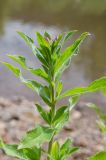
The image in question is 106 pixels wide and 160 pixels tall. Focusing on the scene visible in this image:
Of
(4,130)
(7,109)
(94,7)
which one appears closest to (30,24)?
(94,7)

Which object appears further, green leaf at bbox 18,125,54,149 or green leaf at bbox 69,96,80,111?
green leaf at bbox 69,96,80,111

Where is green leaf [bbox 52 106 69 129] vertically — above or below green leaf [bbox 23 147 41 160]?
above

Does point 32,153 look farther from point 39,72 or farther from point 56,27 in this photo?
point 56,27

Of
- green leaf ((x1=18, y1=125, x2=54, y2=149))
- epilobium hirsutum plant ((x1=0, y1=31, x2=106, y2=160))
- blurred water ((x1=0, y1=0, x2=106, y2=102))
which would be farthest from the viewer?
blurred water ((x1=0, y1=0, x2=106, y2=102))

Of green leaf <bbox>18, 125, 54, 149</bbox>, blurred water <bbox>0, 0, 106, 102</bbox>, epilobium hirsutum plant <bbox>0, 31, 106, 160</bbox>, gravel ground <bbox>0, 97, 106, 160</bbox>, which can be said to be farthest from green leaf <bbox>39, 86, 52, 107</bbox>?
blurred water <bbox>0, 0, 106, 102</bbox>

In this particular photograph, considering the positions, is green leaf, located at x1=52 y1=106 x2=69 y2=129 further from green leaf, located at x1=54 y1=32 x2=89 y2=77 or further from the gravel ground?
the gravel ground

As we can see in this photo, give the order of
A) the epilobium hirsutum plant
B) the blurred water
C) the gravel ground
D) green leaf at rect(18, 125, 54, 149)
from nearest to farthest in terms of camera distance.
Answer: green leaf at rect(18, 125, 54, 149), the epilobium hirsutum plant, the gravel ground, the blurred water

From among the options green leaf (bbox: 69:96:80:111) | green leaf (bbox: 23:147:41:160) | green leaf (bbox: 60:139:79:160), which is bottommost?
green leaf (bbox: 60:139:79:160)

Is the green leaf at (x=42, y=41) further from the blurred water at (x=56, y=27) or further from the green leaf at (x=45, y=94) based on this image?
the blurred water at (x=56, y=27)

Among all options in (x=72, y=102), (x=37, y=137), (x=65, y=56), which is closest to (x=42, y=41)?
(x=65, y=56)
